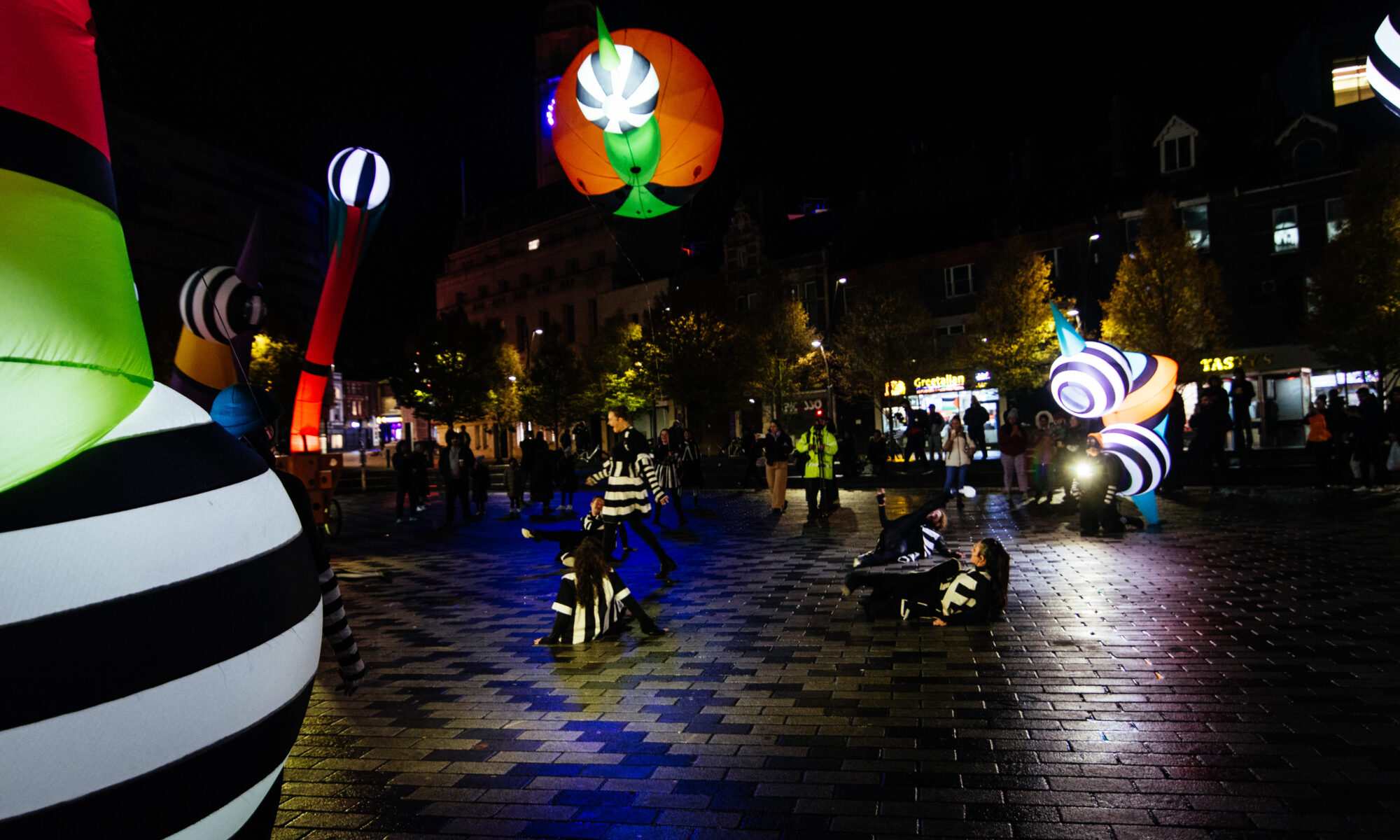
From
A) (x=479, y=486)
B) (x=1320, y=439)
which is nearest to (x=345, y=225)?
(x=479, y=486)

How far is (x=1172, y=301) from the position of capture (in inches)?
1276

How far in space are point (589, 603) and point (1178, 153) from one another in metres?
38.6

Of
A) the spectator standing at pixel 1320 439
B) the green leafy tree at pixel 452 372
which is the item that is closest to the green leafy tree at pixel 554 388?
the green leafy tree at pixel 452 372

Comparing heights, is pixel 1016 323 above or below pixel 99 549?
above

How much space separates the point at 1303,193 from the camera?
110ft

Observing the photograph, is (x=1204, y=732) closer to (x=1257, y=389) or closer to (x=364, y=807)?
(x=364, y=807)

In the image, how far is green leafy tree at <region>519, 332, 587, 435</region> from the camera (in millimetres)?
54500

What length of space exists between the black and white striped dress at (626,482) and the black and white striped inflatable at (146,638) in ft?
28.4

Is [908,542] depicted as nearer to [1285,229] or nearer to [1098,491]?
[1098,491]

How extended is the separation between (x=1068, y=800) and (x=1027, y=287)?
34598 millimetres

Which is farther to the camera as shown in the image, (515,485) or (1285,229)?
(1285,229)

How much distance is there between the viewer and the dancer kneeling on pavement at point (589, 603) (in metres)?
7.57

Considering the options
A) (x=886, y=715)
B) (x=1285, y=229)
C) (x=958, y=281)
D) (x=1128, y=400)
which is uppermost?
(x=958, y=281)

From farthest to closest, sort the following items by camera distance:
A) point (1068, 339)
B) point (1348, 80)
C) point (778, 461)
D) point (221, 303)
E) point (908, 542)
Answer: point (1348, 80)
point (778, 461)
point (1068, 339)
point (221, 303)
point (908, 542)
